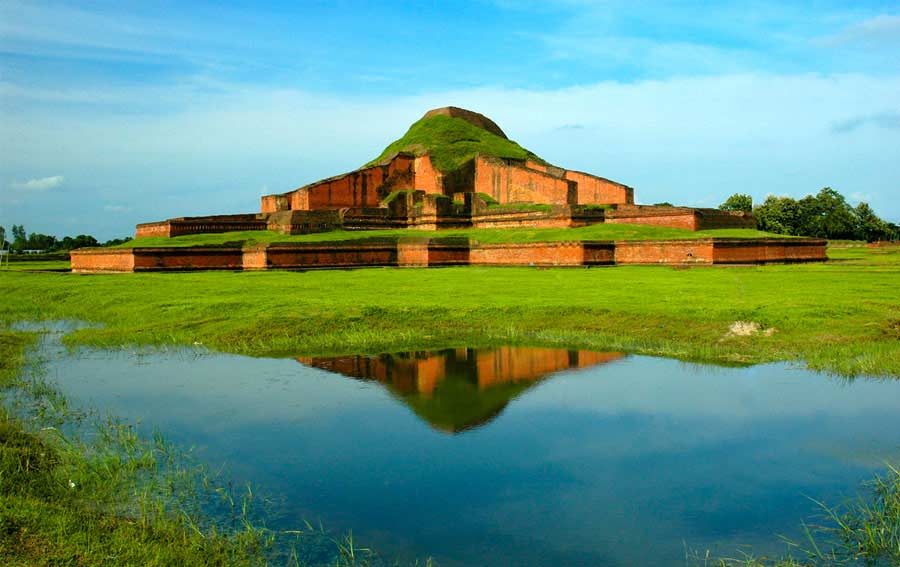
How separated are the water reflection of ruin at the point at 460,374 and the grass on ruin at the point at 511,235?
8187 mm

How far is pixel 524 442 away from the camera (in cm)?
508

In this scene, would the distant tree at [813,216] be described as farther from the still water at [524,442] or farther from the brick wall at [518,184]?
the still water at [524,442]

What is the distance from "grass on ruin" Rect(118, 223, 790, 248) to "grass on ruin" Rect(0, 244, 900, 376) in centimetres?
280

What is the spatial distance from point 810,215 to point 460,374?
4081cm

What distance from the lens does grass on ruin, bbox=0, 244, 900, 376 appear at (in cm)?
811

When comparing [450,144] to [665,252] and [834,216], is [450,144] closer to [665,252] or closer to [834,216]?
[665,252]

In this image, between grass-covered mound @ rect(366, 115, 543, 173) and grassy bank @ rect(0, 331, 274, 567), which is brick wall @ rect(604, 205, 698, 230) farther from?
grassy bank @ rect(0, 331, 274, 567)

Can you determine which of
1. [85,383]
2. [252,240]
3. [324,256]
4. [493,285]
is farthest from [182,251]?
[85,383]

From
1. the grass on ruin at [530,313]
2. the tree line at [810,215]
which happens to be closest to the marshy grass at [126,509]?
the grass on ruin at [530,313]

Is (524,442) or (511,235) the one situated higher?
(511,235)

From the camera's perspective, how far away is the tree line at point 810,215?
41281 mm

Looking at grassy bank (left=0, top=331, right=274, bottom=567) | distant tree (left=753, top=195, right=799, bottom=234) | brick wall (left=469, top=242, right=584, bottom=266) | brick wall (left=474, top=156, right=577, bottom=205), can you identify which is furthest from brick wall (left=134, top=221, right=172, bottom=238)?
distant tree (left=753, top=195, right=799, bottom=234)

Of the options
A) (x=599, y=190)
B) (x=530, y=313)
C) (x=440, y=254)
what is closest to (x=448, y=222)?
(x=440, y=254)

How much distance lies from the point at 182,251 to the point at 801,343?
13239mm
